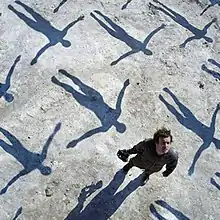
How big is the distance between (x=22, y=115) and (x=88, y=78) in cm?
119

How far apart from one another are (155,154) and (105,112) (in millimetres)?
1724

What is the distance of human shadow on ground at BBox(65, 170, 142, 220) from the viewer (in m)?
6.88

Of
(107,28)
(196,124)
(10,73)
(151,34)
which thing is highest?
(151,34)

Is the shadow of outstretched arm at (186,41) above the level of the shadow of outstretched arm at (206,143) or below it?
above

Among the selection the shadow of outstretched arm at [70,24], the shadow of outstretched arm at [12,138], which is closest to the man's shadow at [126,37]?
the shadow of outstretched arm at [70,24]

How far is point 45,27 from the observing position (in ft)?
27.9

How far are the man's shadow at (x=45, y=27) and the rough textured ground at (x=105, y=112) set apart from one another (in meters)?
0.04

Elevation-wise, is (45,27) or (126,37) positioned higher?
(126,37)

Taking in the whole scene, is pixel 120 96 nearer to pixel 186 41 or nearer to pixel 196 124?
pixel 196 124

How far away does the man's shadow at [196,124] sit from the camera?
769 centimetres

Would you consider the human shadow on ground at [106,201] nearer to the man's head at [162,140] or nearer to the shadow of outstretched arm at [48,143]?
the shadow of outstretched arm at [48,143]

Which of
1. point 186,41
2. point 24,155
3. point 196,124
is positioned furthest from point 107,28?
point 24,155

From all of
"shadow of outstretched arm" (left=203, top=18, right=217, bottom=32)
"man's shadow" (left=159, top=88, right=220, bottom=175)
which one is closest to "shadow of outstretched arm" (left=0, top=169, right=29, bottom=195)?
"man's shadow" (left=159, top=88, right=220, bottom=175)

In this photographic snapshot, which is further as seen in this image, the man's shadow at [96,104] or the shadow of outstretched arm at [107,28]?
the shadow of outstretched arm at [107,28]
